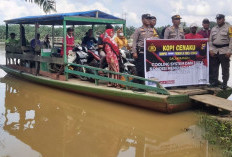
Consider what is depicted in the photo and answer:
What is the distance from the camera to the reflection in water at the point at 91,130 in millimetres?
3725

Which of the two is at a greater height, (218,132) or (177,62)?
(177,62)

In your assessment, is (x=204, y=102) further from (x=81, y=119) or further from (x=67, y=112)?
A: (x=67, y=112)

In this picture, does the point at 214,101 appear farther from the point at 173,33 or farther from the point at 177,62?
the point at 173,33

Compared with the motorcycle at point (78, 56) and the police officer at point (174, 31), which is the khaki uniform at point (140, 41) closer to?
the police officer at point (174, 31)

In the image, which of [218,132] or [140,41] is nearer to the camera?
[218,132]

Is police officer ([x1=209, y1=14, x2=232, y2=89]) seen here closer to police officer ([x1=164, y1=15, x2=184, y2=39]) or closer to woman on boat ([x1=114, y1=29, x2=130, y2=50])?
police officer ([x1=164, y1=15, x2=184, y2=39])

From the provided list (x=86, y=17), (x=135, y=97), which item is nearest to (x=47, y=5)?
(x=86, y=17)

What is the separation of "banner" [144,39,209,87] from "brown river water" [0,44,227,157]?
28.6 inches

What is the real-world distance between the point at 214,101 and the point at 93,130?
227 centimetres

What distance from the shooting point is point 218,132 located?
411cm

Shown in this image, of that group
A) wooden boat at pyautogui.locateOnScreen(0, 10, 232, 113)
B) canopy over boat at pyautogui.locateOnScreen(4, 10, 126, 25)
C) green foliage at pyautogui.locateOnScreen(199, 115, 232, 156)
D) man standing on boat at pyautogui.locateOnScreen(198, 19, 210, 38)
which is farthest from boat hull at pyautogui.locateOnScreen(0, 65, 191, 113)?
man standing on boat at pyautogui.locateOnScreen(198, 19, 210, 38)

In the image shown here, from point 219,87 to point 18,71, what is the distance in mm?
6796

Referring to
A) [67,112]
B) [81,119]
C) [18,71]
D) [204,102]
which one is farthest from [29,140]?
[18,71]

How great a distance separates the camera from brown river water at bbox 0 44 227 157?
12.1ft
